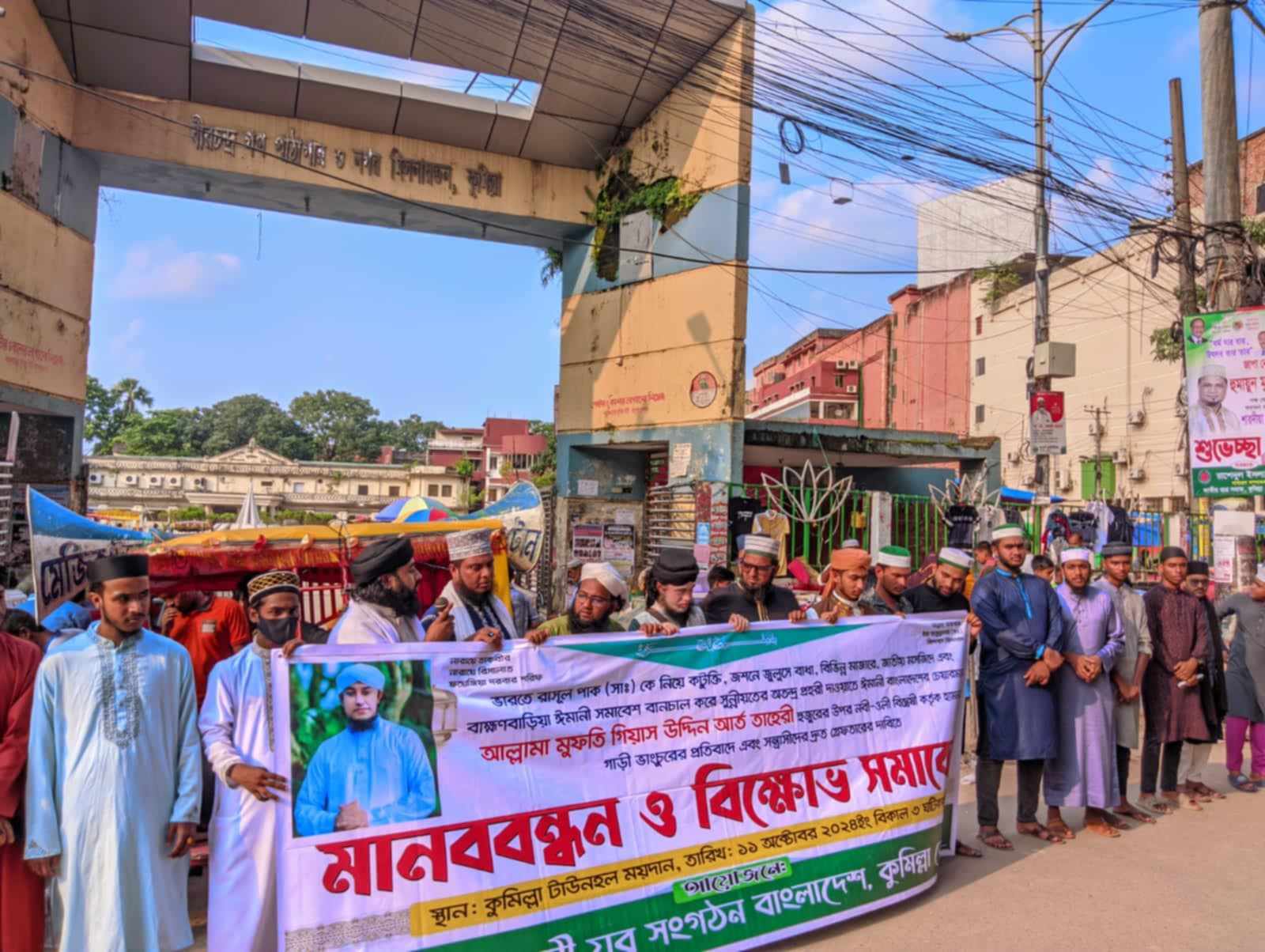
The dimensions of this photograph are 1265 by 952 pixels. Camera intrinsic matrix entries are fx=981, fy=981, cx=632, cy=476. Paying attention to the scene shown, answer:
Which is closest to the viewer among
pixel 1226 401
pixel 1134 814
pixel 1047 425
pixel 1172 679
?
pixel 1134 814

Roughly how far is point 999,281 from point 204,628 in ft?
97.9

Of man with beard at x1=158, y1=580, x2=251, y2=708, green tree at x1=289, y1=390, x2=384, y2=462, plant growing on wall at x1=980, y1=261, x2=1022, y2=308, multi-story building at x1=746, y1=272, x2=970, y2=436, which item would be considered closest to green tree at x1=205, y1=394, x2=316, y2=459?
green tree at x1=289, y1=390, x2=384, y2=462

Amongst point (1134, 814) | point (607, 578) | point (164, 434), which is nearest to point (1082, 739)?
point (1134, 814)

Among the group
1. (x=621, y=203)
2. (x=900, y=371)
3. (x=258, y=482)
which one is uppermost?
(x=900, y=371)

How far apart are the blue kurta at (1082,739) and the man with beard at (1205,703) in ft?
4.05

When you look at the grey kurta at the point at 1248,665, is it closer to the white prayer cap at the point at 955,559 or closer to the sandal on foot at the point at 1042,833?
the sandal on foot at the point at 1042,833

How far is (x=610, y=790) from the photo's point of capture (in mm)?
3914

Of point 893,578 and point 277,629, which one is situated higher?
point 893,578

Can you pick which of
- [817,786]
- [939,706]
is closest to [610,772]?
[817,786]

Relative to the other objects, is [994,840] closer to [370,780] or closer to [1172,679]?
[1172,679]

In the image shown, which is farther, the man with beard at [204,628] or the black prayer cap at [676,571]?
the man with beard at [204,628]

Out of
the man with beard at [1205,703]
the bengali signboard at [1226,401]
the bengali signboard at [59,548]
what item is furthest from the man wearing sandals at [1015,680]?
the bengali signboard at [1226,401]

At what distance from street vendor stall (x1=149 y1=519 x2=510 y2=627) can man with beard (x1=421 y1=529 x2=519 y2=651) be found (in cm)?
168

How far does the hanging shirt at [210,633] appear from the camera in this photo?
558 cm
